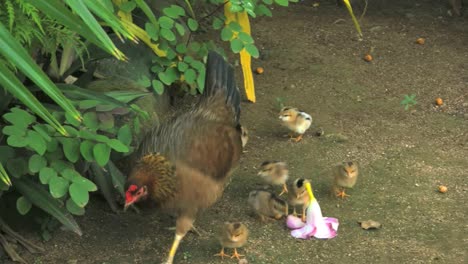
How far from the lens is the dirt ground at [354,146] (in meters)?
4.36

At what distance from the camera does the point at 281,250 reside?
14.3ft

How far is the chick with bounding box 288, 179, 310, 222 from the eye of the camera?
4.61m

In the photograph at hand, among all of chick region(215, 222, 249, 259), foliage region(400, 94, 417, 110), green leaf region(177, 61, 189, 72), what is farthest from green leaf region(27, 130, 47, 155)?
foliage region(400, 94, 417, 110)

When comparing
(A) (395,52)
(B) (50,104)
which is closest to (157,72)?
(B) (50,104)

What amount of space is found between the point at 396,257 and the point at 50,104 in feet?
6.35

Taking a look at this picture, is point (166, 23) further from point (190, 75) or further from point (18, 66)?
point (18, 66)

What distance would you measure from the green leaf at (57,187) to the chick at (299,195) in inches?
55.0

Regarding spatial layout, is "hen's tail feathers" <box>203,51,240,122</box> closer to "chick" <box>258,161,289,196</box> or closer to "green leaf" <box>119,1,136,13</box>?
"chick" <box>258,161,289,196</box>

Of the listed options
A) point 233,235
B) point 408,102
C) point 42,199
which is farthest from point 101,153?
point 408,102

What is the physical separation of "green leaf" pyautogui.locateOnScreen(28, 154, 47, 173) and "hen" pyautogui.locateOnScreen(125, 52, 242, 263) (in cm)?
44

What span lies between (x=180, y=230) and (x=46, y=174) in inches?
30.8

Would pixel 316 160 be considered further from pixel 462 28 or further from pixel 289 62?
pixel 462 28

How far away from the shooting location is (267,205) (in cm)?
453

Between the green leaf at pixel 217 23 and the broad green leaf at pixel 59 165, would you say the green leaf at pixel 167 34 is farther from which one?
the broad green leaf at pixel 59 165
